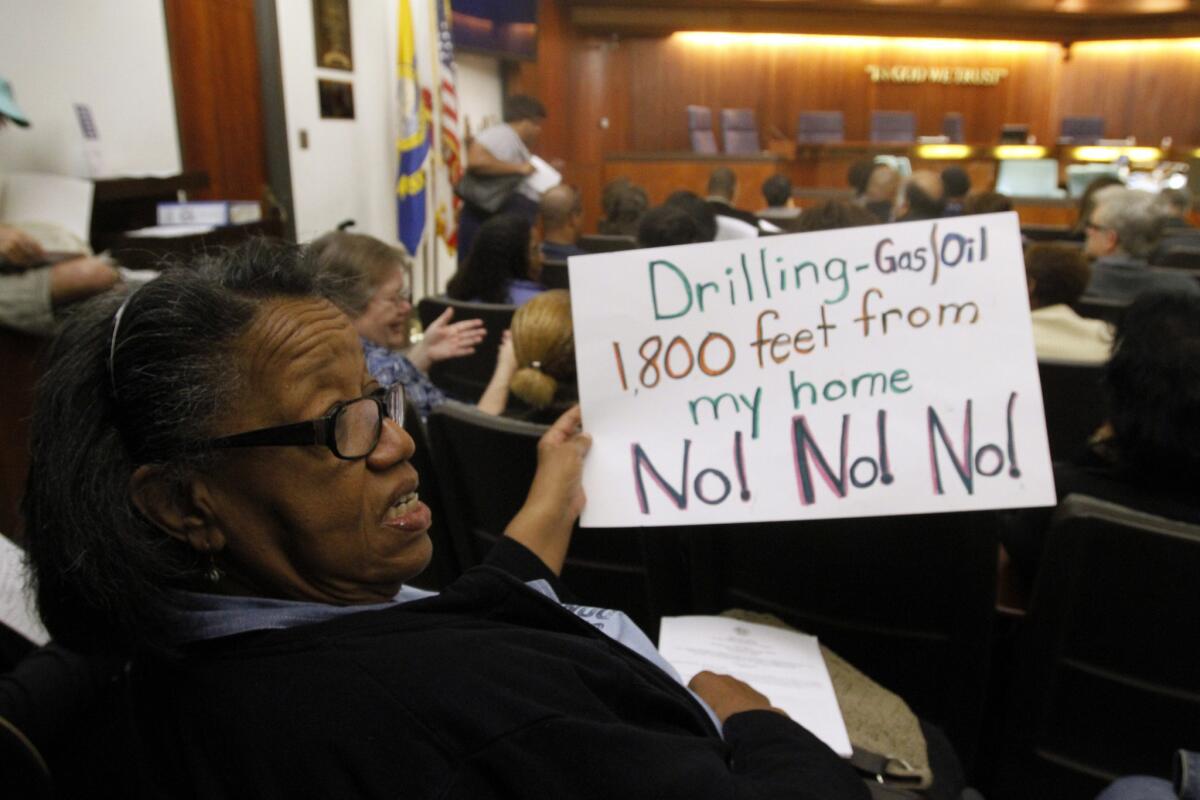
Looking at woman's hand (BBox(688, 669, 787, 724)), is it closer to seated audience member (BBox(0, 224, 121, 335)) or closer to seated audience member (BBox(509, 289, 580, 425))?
seated audience member (BBox(509, 289, 580, 425))

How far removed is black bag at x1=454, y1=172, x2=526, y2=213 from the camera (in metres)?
5.41

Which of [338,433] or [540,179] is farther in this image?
[540,179]

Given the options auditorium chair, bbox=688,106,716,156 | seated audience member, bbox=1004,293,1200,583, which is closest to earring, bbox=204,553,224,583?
seated audience member, bbox=1004,293,1200,583

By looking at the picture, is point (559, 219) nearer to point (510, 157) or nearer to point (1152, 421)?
point (510, 157)

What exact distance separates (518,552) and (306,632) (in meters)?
0.40

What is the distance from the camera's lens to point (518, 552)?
1.06 m

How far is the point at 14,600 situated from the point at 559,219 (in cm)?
315

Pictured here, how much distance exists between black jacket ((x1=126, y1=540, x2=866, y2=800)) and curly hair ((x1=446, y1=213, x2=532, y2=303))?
7.95ft

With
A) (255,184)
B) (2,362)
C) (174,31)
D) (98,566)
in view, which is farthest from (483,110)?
(98,566)

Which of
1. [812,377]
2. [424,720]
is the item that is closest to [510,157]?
[812,377]

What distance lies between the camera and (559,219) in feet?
13.0

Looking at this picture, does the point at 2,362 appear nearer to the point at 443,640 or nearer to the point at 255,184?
the point at 443,640

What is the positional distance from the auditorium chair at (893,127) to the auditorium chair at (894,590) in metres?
11.1

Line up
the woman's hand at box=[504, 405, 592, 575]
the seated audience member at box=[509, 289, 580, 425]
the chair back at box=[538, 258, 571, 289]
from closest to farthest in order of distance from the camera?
the woman's hand at box=[504, 405, 592, 575] < the seated audience member at box=[509, 289, 580, 425] < the chair back at box=[538, 258, 571, 289]
